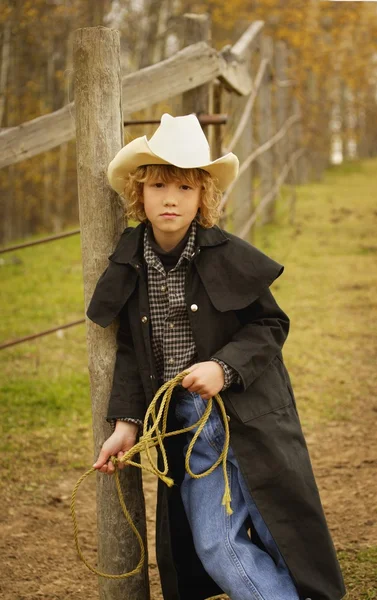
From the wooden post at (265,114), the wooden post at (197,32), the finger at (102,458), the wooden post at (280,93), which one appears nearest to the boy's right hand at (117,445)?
the finger at (102,458)

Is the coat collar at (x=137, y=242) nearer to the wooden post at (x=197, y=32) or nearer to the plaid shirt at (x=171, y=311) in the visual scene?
the plaid shirt at (x=171, y=311)

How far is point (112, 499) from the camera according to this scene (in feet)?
7.05

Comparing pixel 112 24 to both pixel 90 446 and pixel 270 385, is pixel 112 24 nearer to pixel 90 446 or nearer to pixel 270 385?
pixel 90 446

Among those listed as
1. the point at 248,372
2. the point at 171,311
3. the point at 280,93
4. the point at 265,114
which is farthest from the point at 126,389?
the point at 280,93

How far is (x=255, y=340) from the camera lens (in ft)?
6.23

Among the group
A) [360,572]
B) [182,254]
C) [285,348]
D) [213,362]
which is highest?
[182,254]

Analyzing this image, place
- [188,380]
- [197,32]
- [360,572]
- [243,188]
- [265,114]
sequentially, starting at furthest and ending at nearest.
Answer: [265,114] < [243,188] < [197,32] < [360,572] < [188,380]

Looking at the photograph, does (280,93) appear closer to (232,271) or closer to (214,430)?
(232,271)

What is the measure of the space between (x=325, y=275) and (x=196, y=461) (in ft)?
17.4

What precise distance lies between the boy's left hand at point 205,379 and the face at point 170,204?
0.37 metres

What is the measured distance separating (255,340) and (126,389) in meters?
0.40

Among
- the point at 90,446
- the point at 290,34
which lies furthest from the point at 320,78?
the point at 90,446

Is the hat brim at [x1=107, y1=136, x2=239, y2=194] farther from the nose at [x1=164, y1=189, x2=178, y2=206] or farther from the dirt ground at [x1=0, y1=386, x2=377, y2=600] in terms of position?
the dirt ground at [x1=0, y1=386, x2=377, y2=600]

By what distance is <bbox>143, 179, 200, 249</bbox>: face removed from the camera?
6.20ft
